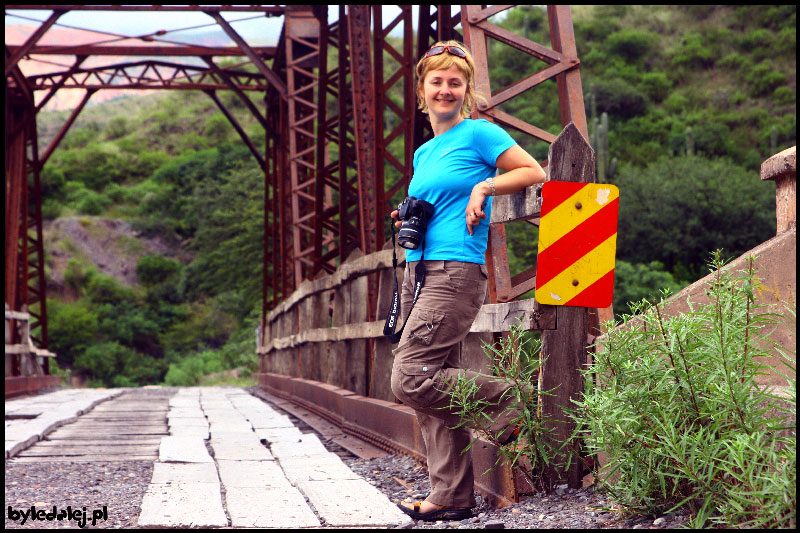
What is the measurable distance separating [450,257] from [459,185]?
28cm

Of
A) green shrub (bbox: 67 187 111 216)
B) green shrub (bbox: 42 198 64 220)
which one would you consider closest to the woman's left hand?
green shrub (bbox: 42 198 64 220)

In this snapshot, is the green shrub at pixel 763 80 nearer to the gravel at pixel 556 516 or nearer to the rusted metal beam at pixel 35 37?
the rusted metal beam at pixel 35 37

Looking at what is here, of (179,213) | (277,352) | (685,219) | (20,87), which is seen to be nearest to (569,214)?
(277,352)

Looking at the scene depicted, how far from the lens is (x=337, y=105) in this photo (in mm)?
13891

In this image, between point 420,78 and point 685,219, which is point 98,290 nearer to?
point 685,219

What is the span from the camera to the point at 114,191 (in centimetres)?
5959

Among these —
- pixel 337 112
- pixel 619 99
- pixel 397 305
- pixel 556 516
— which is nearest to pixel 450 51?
pixel 397 305

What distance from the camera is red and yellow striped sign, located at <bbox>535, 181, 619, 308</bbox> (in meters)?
3.25

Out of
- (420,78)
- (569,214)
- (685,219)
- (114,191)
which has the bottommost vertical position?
(569,214)

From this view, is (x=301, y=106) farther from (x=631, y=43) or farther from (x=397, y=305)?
(x=631, y=43)

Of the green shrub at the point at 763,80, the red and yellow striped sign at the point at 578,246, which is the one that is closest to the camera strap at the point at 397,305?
the red and yellow striped sign at the point at 578,246

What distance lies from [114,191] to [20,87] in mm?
44020

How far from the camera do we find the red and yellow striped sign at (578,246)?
3252 mm

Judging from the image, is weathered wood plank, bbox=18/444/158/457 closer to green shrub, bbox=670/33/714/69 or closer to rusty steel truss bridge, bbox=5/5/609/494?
rusty steel truss bridge, bbox=5/5/609/494
